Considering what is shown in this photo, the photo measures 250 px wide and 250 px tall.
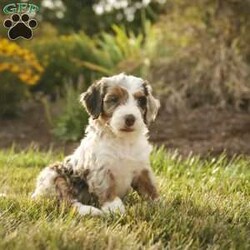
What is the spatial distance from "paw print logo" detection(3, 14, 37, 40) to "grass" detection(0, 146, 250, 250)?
1383mm

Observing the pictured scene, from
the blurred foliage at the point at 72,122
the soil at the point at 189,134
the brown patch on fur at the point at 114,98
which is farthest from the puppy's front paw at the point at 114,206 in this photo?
the blurred foliage at the point at 72,122

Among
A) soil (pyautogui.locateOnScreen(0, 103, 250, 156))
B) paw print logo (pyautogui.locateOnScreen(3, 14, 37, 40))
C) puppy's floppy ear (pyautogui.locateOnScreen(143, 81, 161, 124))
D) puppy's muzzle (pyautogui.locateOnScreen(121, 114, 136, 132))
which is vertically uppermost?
paw print logo (pyautogui.locateOnScreen(3, 14, 37, 40))

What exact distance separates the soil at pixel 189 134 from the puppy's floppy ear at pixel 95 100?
3.36 m

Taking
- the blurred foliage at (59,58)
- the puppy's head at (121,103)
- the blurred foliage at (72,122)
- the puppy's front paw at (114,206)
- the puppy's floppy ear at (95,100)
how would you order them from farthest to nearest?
the blurred foliage at (59,58) → the blurred foliage at (72,122) → the puppy's floppy ear at (95,100) → the puppy's head at (121,103) → the puppy's front paw at (114,206)

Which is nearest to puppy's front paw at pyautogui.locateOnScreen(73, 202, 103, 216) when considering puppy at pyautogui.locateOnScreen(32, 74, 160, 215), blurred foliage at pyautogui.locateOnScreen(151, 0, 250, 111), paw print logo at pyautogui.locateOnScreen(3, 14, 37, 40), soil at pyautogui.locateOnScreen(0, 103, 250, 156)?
puppy at pyautogui.locateOnScreen(32, 74, 160, 215)

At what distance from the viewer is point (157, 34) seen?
14047 millimetres

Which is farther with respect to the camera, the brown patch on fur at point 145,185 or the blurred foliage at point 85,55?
the blurred foliage at point 85,55

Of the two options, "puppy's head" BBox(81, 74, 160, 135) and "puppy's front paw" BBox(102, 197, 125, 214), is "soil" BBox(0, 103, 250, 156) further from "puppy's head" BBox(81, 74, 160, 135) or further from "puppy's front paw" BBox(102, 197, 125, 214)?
"puppy's front paw" BBox(102, 197, 125, 214)

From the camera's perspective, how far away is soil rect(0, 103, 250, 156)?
10102 mm

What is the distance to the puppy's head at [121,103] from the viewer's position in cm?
570

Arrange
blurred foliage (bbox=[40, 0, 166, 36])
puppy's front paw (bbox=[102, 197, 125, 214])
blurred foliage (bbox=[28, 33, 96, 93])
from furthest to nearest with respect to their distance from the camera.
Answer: blurred foliage (bbox=[40, 0, 166, 36]) → blurred foliage (bbox=[28, 33, 96, 93]) → puppy's front paw (bbox=[102, 197, 125, 214])

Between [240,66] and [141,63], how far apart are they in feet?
6.30

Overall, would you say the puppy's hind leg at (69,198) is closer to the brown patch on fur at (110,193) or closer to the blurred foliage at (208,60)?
the brown patch on fur at (110,193)

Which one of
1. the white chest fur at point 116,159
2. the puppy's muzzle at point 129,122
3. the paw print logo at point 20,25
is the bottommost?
the white chest fur at point 116,159
